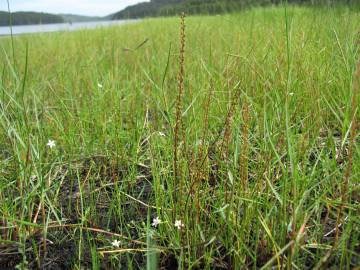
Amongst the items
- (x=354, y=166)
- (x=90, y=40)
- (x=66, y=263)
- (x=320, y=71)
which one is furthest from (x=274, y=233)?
(x=90, y=40)

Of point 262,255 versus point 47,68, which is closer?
point 262,255

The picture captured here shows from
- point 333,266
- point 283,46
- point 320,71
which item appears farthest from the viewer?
point 283,46

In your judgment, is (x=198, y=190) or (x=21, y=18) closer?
(x=198, y=190)

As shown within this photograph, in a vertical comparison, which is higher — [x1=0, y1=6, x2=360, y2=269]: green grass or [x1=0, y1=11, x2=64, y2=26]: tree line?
[x1=0, y1=11, x2=64, y2=26]: tree line

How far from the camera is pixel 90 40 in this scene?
534 cm

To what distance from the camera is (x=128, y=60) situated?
12.3 ft

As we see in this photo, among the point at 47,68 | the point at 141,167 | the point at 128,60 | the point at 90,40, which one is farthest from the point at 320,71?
the point at 90,40

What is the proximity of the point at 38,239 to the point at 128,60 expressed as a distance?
2792 millimetres

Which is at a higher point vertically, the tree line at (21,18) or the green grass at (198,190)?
the tree line at (21,18)

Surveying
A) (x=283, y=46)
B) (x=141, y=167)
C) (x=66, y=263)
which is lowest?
(x=66, y=263)

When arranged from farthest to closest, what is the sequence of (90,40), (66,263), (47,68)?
(90,40)
(47,68)
(66,263)

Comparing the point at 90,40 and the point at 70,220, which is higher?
the point at 90,40

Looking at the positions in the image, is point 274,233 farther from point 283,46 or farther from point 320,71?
point 283,46

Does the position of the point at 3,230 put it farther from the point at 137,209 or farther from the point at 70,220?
the point at 137,209
